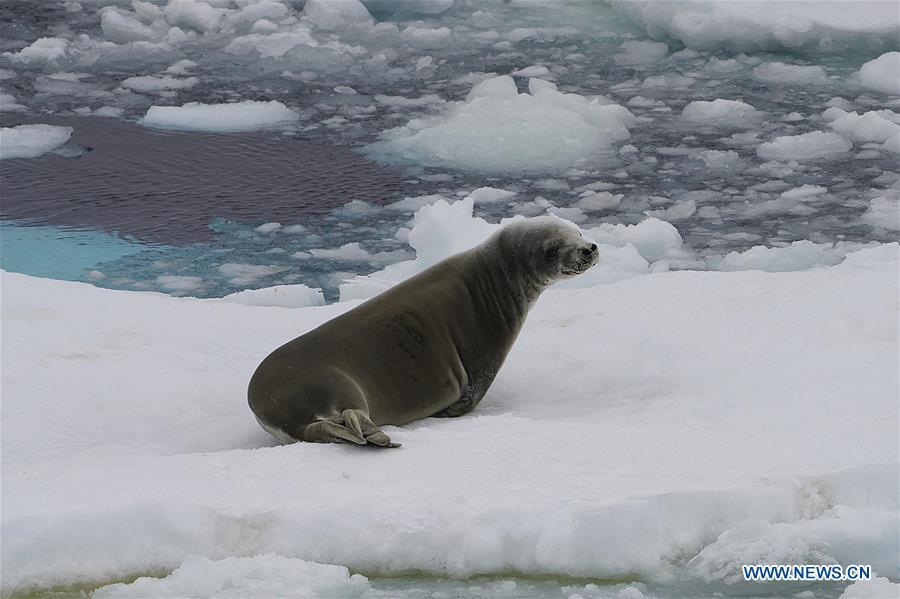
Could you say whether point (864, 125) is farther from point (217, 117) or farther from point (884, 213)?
point (217, 117)

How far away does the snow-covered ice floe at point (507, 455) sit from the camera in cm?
222

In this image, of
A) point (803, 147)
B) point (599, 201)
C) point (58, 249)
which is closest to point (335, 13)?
point (599, 201)

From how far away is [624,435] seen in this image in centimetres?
285

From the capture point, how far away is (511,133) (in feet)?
26.6

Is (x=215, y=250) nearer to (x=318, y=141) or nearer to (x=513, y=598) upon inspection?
(x=318, y=141)

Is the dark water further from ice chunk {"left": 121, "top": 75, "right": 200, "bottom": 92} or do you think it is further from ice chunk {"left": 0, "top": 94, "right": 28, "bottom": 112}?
ice chunk {"left": 121, "top": 75, "right": 200, "bottom": 92}

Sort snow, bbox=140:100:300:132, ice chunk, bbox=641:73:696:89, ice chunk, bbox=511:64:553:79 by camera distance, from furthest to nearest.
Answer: ice chunk, bbox=511:64:553:79 → ice chunk, bbox=641:73:696:89 → snow, bbox=140:100:300:132

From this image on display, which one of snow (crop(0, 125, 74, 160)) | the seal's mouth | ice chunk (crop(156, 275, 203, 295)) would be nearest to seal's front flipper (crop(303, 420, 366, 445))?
the seal's mouth

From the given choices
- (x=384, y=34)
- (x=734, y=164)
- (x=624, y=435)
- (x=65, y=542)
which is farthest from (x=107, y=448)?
(x=384, y=34)

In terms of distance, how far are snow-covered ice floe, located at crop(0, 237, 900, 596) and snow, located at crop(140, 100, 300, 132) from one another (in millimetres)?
4617

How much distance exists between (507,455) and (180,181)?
5497mm

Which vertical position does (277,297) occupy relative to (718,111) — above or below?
below

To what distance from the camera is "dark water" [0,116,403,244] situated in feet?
23.5

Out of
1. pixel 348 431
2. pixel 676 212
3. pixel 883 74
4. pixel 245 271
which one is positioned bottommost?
pixel 245 271
